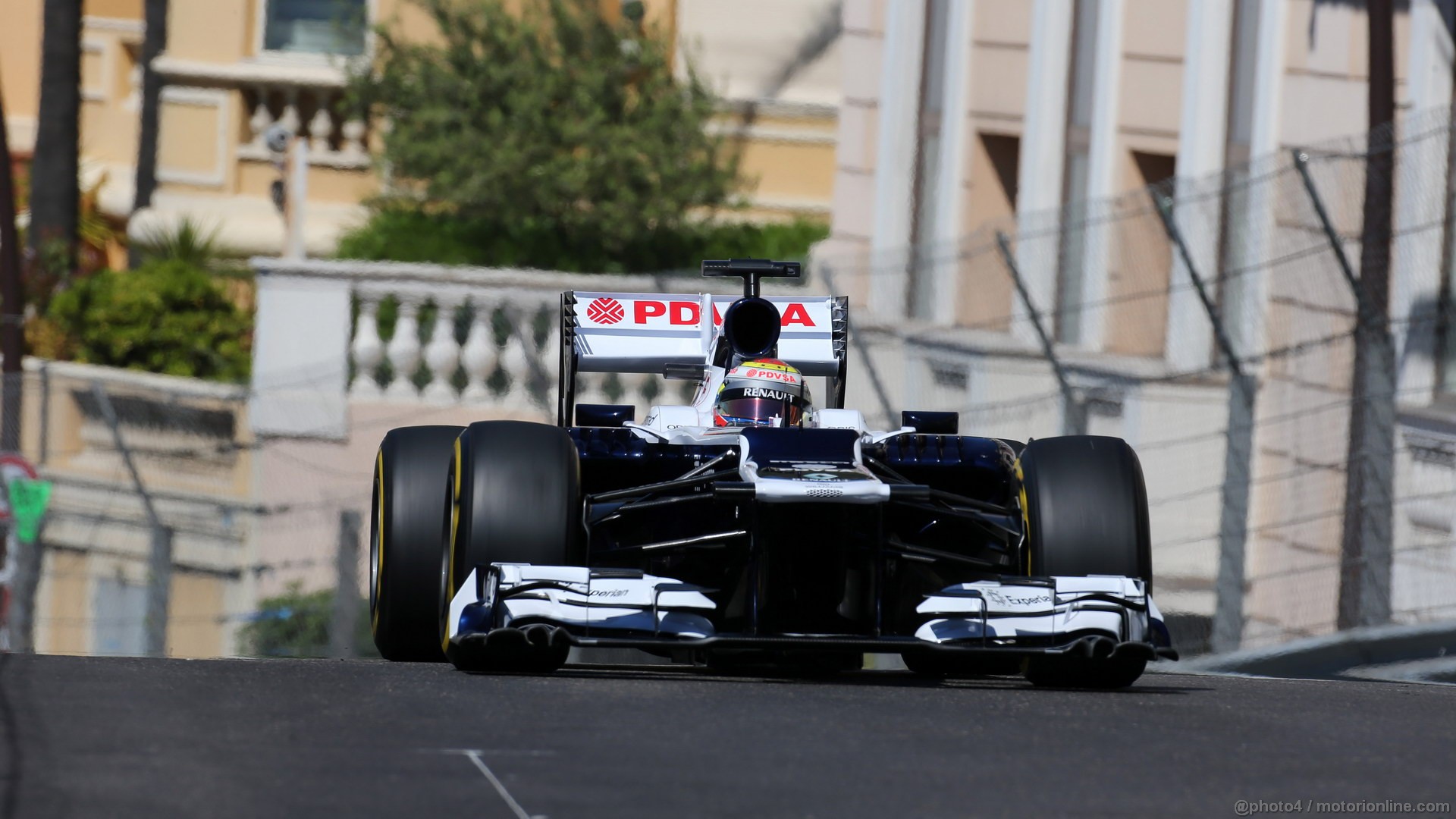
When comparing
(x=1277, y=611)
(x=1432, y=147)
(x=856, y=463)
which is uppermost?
(x=1432, y=147)

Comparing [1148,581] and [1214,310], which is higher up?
[1214,310]

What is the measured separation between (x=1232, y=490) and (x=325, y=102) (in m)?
13.8

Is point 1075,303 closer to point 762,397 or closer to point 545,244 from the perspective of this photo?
point 762,397

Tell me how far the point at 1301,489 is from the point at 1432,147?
4.90 feet

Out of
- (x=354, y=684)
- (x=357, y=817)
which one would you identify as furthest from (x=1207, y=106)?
(x=357, y=817)

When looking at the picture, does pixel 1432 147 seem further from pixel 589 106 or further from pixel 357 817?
pixel 589 106

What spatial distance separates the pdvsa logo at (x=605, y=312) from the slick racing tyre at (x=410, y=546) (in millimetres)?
1533

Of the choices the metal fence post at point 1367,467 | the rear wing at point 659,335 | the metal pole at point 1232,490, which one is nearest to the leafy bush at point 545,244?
the metal pole at point 1232,490

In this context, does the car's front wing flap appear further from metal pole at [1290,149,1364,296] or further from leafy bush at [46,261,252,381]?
leafy bush at [46,261,252,381]

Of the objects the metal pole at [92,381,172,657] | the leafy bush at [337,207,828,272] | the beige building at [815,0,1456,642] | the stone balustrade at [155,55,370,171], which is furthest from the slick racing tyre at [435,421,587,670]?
the stone balustrade at [155,55,370,171]

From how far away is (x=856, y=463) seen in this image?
766 centimetres

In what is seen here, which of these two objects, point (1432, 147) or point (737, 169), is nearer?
point (1432, 147)

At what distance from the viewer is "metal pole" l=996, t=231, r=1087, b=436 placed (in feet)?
39.0

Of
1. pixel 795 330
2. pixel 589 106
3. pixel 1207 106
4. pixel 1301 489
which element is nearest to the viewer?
pixel 795 330
